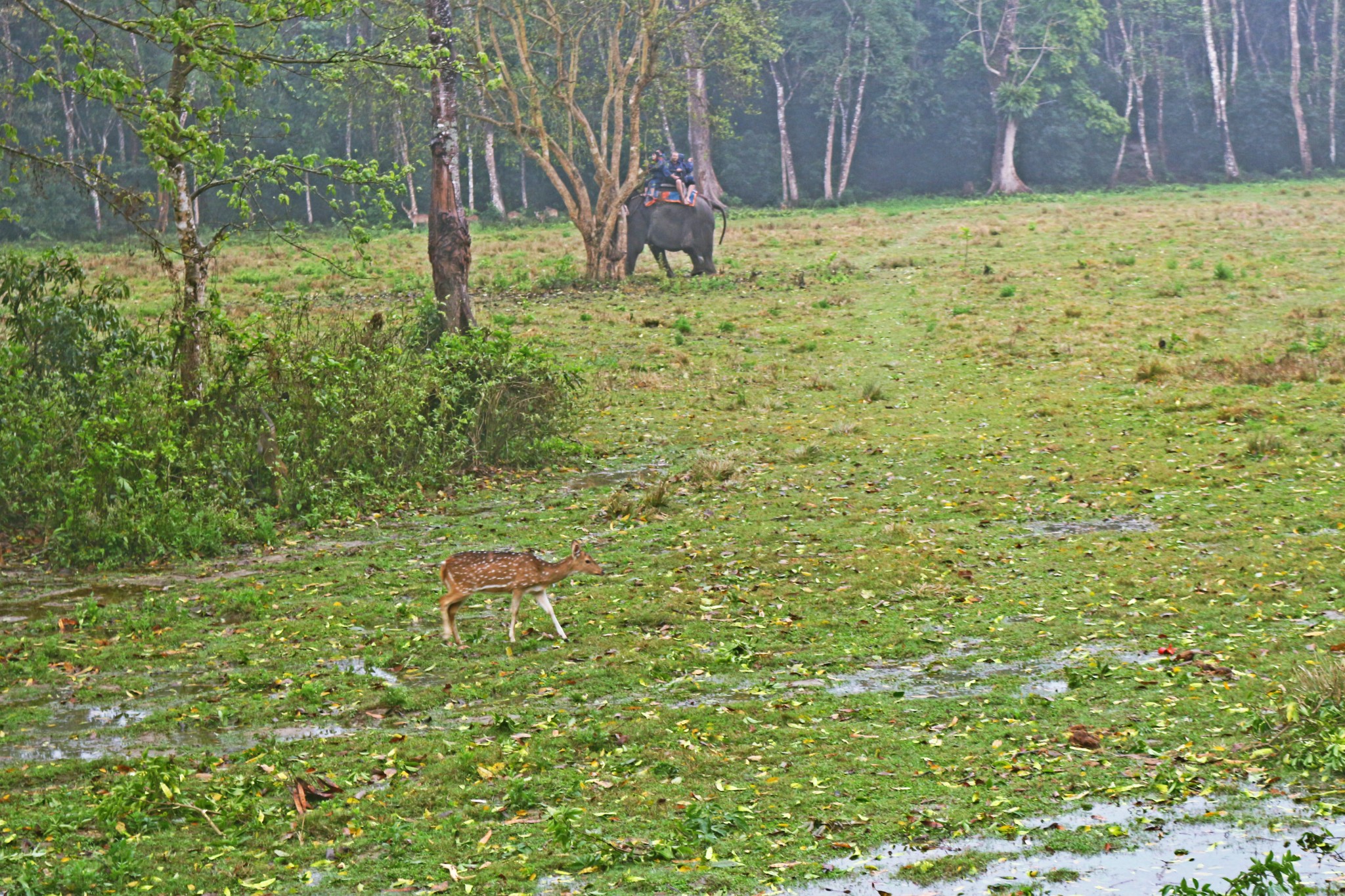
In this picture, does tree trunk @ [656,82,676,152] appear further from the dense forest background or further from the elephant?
the elephant

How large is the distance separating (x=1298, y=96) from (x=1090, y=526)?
221 ft

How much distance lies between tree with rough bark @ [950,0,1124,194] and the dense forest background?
14cm

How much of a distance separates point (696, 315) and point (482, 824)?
2218 cm

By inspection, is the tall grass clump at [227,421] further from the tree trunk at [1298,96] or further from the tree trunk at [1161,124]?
the tree trunk at [1161,124]

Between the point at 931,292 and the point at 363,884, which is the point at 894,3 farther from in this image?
the point at 363,884

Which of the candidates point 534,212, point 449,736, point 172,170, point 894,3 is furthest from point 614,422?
point 894,3

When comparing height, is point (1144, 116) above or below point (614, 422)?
above

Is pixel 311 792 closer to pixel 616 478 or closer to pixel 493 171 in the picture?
pixel 616 478

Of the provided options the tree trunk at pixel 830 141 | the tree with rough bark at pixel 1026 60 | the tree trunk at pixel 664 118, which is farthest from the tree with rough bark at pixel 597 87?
the tree with rough bark at pixel 1026 60

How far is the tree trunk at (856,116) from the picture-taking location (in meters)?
65.6

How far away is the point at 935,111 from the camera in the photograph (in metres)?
72.6

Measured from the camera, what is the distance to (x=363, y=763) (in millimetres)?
8227

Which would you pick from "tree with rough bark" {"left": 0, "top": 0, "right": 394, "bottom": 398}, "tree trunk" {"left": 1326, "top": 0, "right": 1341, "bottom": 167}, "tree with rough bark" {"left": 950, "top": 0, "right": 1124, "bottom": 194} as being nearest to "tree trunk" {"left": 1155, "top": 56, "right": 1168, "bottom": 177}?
"tree with rough bark" {"left": 950, "top": 0, "right": 1124, "bottom": 194}

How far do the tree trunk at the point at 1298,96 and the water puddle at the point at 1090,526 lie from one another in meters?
62.6
